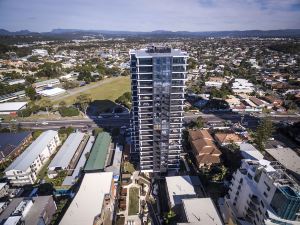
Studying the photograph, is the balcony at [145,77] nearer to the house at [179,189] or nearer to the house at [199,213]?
the house at [179,189]

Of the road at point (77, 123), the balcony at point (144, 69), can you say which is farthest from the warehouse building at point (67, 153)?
the balcony at point (144, 69)

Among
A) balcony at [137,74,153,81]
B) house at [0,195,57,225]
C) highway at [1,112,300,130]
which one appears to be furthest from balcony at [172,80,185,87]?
highway at [1,112,300,130]

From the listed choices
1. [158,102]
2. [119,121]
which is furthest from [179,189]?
[119,121]

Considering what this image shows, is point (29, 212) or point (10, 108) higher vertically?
point (29, 212)

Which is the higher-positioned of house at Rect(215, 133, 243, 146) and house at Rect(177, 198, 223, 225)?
house at Rect(177, 198, 223, 225)

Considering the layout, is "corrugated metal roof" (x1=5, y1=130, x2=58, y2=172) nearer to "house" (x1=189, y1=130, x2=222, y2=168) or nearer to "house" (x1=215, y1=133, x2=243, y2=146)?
"house" (x1=189, y1=130, x2=222, y2=168)

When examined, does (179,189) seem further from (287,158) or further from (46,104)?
(46,104)
